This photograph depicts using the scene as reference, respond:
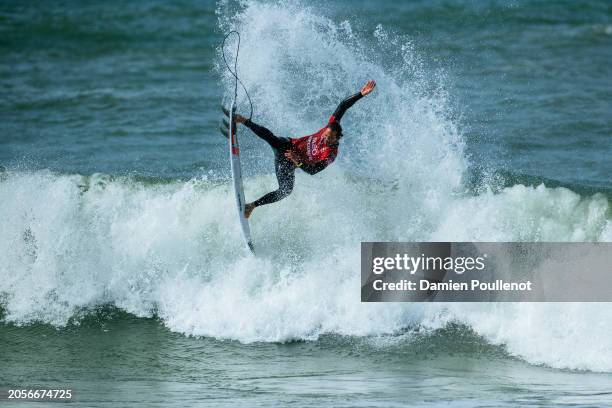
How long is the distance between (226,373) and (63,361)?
1950mm

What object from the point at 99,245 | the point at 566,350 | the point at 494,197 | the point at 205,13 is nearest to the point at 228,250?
the point at 99,245

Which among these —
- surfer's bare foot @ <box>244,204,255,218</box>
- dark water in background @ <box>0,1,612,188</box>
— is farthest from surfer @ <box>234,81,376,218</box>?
dark water in background @ <box>0,1,612,188</box>

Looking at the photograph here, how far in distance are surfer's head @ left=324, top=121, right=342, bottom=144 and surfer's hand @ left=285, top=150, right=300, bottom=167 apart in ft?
1.73

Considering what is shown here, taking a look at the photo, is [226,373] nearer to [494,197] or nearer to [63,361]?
[63,361]

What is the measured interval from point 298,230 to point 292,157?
64.5 inches

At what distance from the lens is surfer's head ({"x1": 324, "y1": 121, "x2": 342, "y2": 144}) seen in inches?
375

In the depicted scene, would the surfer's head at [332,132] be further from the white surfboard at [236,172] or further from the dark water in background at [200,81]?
the dark water in background at [200,81]

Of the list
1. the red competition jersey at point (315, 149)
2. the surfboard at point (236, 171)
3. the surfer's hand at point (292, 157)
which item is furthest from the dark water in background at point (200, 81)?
the red competition jersey at point (315, 149)

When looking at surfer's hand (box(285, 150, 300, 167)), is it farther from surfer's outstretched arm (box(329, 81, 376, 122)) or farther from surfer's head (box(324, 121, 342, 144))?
surfer's outstretched arm (box(329, 81, 376, 122))

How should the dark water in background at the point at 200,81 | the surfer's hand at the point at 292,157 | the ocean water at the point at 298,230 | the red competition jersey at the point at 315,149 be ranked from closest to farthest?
the ocean water at the point at 298,230, the red competition jersey at the point at 315,149, the surfer's hand at the point at 292,157, the dark water in background at the point at 200,81

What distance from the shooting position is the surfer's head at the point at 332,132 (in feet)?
31.2

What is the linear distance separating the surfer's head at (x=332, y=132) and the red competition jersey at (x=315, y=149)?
82mm

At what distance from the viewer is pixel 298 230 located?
11.4m

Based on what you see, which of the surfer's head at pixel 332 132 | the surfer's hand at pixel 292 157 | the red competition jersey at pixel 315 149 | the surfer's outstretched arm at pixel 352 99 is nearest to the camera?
the surfer's outstretched arm at pixel 352 99
